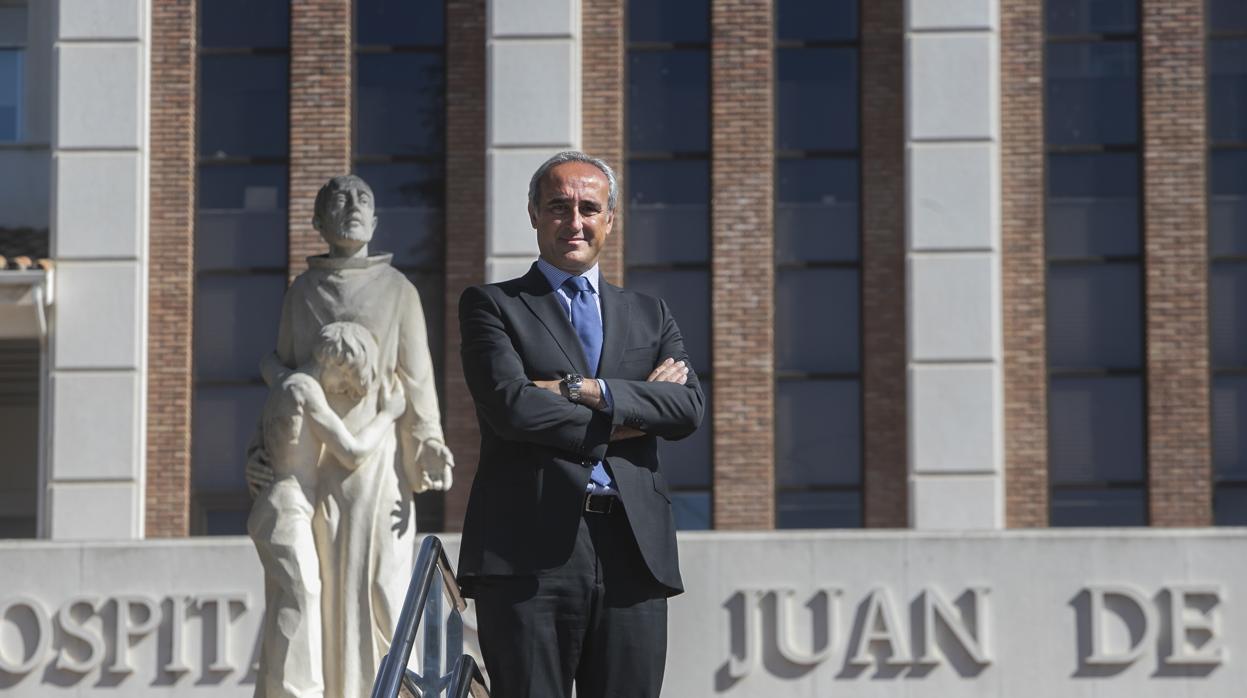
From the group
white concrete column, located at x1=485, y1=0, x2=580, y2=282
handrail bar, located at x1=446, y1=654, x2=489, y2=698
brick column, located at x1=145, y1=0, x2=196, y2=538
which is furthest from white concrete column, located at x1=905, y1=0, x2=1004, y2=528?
handrail bar, located at x1=446, y1=654, x2=489, y2=698

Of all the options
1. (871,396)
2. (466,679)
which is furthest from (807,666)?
(466,679)

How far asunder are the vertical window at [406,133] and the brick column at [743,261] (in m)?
2.46

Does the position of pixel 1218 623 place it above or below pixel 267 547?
below

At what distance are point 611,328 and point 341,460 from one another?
5.08 m

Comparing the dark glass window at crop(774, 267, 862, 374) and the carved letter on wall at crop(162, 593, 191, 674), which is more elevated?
the dark glass window at crop(774, 267, 862, 374)

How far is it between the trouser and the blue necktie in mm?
549

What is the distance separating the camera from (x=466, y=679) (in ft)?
25.3

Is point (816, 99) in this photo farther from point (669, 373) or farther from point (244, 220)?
point (669, 373)

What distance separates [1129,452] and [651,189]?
4.70 meters

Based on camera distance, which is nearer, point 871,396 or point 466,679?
point 466,679

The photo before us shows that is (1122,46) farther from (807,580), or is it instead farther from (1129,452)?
(807,580)

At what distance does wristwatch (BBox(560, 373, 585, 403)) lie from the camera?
5.90 m

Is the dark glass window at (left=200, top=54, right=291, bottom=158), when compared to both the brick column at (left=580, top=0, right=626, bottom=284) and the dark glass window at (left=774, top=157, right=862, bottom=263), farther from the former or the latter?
the dark glass window at (left=774, top=157, right=862, bottom=263)

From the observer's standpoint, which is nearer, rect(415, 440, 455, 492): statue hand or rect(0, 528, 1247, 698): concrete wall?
rect(415, 440, 455, 492): statue hand
